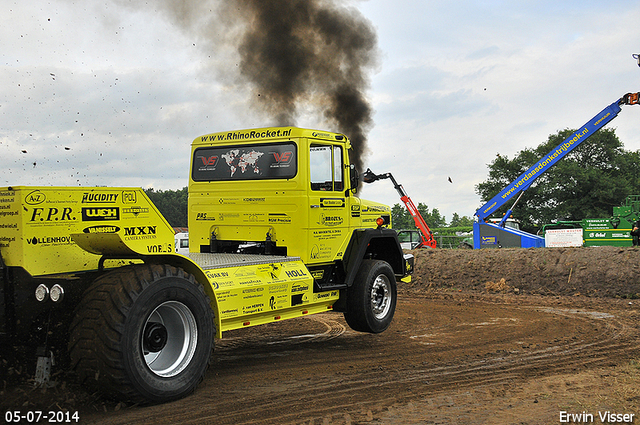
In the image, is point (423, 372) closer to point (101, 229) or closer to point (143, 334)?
point (143, 334)

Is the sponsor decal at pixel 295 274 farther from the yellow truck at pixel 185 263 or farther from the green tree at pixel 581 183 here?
the green tree at pixel 581 183

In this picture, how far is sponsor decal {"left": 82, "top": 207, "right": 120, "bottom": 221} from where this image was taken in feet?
18.1

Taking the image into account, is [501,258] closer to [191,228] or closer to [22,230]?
[191,228]

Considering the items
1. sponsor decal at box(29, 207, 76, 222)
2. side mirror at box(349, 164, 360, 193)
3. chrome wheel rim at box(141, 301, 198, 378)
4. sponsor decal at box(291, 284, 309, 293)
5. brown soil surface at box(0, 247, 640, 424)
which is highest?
side mirror at box(349, 164, 360, 193)

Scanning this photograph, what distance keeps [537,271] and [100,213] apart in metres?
13.4

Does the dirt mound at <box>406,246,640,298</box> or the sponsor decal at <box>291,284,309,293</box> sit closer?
the sponsor decal at <box>291,284,309,293</box>

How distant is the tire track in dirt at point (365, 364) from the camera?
17.2 feet

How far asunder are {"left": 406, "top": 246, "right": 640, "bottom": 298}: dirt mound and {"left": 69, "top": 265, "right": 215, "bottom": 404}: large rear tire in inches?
472

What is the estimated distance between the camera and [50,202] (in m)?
5.31

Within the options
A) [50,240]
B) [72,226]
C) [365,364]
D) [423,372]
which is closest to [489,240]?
[365,364]

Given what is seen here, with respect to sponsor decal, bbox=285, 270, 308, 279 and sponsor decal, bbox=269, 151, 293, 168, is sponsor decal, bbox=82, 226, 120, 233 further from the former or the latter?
sponsor decal, bbox=269, 151, 293, 168

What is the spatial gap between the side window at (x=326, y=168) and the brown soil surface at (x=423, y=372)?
2507 mm

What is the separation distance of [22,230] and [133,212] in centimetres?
108

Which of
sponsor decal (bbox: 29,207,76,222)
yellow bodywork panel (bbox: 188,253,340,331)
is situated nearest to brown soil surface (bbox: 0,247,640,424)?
yellow bodywork panel (bbox: 188,253,340,331)
